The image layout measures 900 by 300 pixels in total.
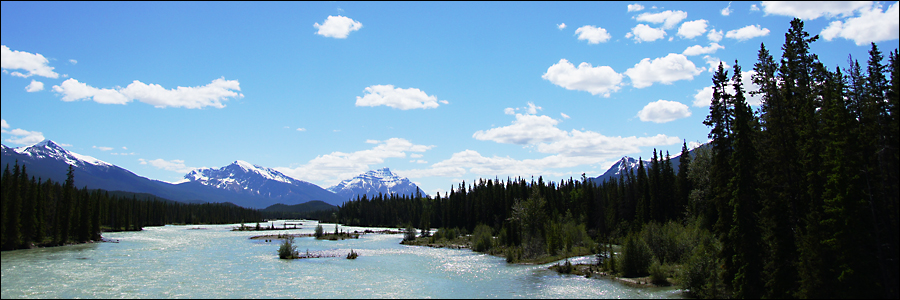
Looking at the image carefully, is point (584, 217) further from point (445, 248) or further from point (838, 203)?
point (838, 203)

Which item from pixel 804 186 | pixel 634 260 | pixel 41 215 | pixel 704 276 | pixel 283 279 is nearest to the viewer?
pixel 804 186

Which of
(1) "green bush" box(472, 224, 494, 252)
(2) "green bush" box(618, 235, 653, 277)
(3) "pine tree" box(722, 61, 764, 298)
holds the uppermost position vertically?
(3) "pine tree" box(722, 61, 764, 298)

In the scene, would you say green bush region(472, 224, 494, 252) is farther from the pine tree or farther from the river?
the pine tree

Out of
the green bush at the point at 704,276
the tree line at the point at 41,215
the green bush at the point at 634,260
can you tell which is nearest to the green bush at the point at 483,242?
the green bush at the point at 634,260

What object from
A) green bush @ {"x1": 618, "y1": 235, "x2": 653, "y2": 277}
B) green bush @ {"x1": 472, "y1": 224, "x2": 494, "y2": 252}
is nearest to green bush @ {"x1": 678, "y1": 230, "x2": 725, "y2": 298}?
green bush @ {"x1": 618, "y1": 235, "x2": 653, "y2": 277}

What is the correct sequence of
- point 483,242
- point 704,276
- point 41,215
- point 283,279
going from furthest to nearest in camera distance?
point 41,215
point 483,242
point 283,279
point 704,276

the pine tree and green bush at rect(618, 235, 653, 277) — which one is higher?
the pine tree

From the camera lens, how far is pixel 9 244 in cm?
6731

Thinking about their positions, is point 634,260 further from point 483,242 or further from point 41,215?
point 41,215

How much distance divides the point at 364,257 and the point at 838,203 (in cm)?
5360

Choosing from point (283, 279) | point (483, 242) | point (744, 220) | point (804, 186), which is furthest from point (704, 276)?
point (483, 242)

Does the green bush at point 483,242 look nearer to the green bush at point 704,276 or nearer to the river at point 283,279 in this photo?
the river at point 283,279

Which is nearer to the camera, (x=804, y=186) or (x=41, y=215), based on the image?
(x=804, y=186)

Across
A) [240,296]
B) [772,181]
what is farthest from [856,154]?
[240,296]
